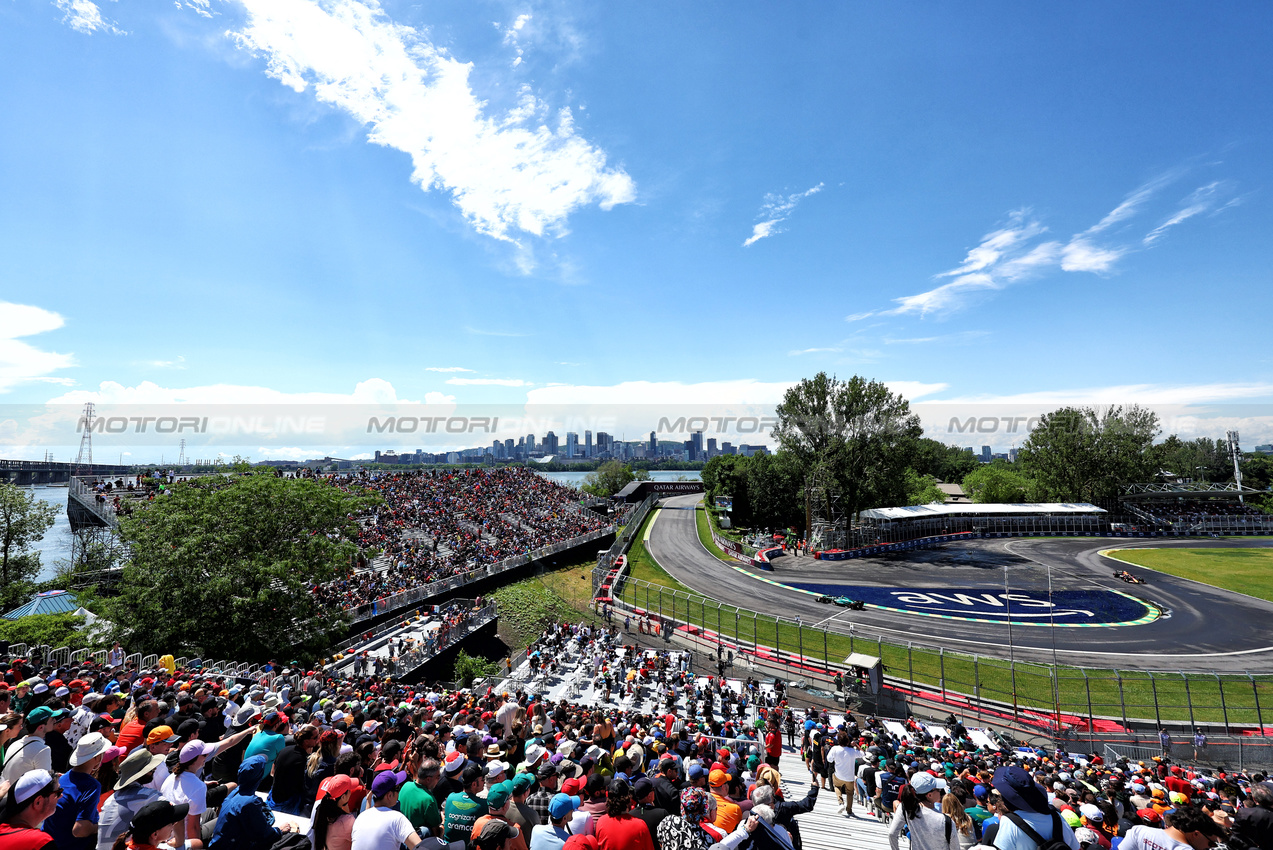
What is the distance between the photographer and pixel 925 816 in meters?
6.28

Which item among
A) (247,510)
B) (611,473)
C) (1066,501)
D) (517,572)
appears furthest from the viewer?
(611,473)

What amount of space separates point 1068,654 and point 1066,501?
206ft

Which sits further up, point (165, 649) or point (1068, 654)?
point (165, 649)

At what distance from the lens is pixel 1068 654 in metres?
26.9

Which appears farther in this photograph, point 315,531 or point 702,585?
point 702,585

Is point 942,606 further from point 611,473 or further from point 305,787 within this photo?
point 611,473

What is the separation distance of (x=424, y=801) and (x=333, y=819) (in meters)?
0.80

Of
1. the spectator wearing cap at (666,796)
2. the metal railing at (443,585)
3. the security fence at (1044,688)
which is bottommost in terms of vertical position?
the security fence at (1044,688)

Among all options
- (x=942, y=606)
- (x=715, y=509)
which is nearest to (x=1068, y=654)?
(x=942, y=606)

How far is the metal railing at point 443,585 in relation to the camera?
28391 millimetres

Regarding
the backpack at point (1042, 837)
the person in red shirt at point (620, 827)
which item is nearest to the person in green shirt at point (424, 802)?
the person in red shirt at point (620, 827)

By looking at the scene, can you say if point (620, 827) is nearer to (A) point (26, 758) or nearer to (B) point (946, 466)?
(A) point (26, 758)

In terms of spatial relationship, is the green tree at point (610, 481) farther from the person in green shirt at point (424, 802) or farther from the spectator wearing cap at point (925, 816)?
the person in green shirt at point (424, 802)

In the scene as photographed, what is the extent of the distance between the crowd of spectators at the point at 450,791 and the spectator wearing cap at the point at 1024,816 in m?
0.01
